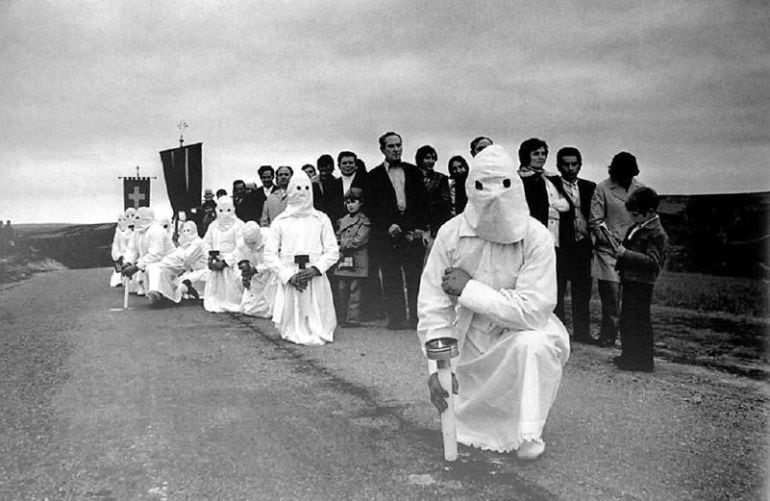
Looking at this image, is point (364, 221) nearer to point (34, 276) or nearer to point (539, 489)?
point (539, 489)

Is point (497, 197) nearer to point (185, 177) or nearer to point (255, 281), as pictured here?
point (255, 281)

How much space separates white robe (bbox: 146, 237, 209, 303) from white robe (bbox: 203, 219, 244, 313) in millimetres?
627

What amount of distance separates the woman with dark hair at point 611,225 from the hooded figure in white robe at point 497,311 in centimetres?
330

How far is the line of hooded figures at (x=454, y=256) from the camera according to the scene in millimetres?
4027

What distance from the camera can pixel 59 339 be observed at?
8273 mm

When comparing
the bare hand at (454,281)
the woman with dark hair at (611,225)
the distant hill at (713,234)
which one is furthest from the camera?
the distant hill at (713,234)

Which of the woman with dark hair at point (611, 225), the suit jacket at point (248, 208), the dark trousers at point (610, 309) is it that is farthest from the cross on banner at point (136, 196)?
the dark trousers at point (610, 309)

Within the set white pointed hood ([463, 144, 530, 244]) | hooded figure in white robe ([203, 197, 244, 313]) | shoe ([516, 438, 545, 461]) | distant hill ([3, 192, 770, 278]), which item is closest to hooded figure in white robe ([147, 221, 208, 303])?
hooded figure in white robe ([203, 197, 244, 313])

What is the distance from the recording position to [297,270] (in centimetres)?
853

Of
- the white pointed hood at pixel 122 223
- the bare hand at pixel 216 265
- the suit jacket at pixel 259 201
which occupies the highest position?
the suit jacket at pixel 259 201

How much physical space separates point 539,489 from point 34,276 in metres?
19.4

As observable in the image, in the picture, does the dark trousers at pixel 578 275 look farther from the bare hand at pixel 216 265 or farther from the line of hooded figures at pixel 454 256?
the bare hand at pixel 216 265

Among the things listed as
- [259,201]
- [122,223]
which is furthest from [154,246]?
[122,223]

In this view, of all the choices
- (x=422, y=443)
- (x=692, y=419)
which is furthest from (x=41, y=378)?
(x=692, y=419)
